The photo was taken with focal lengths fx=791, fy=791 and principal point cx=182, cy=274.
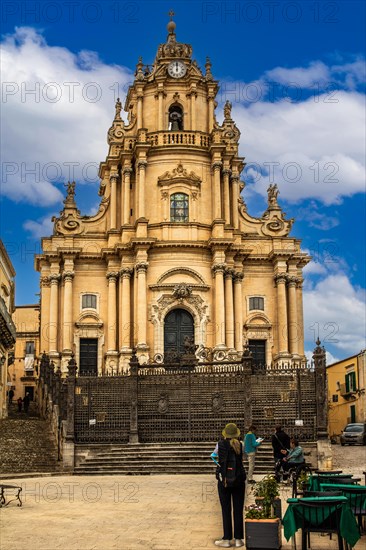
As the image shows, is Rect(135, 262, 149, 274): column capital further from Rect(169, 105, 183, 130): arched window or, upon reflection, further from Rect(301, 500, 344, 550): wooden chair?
Rect(301, 500, 344, 550): wooden chair

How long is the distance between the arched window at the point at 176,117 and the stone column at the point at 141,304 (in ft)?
34.7

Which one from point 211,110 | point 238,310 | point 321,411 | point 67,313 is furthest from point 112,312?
point 321,411

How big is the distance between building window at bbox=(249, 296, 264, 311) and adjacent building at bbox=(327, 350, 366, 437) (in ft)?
24.2

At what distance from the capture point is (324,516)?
1139 centimetres

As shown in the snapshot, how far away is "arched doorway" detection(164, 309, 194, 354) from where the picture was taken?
4594cm

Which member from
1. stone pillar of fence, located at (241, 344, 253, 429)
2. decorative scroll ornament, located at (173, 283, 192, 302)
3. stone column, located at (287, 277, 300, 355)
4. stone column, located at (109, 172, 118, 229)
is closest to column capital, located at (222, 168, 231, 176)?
stone column, located at (109, 172, 118, 229)

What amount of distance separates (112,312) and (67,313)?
2605 mm

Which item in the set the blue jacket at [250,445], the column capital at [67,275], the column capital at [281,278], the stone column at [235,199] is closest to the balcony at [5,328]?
the column capital at [67,275]

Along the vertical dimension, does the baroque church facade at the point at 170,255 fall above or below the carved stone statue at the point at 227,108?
below

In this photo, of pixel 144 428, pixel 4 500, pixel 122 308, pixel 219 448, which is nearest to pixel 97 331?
pixel 122 308

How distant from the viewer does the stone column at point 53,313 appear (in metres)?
45.5

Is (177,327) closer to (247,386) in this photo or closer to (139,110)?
(139,110)

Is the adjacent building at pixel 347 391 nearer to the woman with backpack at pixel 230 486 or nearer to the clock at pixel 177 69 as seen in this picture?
the clock at pixel 177 69

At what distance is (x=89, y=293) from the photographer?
47.1 m
